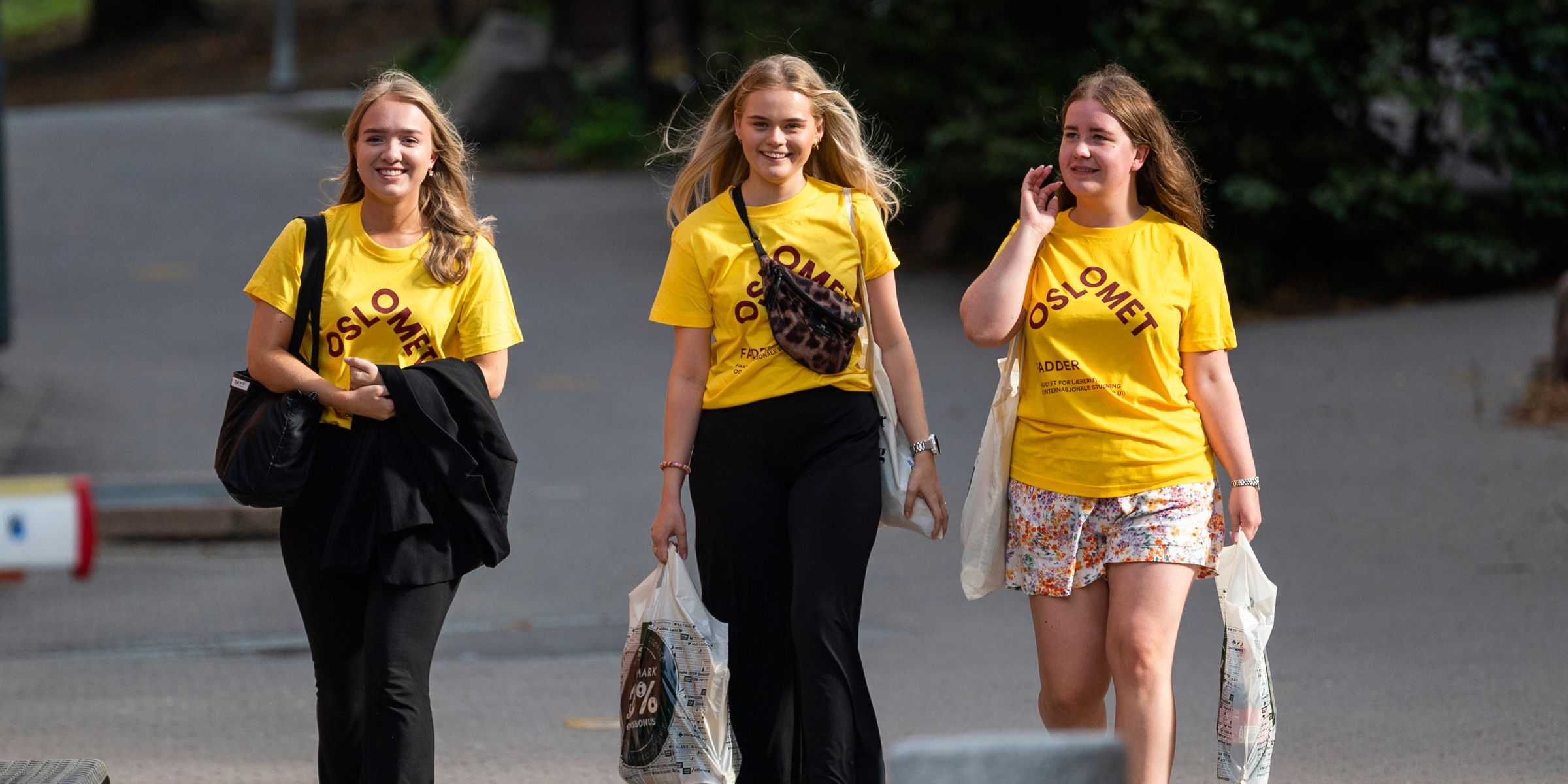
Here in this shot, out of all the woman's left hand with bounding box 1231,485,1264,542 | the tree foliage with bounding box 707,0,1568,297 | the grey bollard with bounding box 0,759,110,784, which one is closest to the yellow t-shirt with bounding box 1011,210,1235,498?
the woman's left hand with bounding box 1231,485,1264,542

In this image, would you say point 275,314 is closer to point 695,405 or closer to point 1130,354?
point 695,405

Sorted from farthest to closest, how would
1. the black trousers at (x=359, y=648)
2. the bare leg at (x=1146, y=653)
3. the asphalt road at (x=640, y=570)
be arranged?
the asphalt road at (x=640, y=570), the bare leg at (x=1146, y=653), the black trousers at (x=359, y=648)

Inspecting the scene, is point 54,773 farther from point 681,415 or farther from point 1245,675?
point 1245,675

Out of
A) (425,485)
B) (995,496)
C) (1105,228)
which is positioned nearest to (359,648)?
(425,485)

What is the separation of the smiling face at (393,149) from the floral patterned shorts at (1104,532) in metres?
1.59

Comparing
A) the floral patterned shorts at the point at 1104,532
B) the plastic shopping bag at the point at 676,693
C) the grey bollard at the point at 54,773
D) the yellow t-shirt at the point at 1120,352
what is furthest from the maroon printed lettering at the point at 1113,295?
the grey bollard at the point at 54,773

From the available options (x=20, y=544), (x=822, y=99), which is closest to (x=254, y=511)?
(x=822, y=99)

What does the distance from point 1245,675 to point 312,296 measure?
227 centimetres

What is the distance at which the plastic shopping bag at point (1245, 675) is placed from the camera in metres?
3.77

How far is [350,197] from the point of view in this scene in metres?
4.02

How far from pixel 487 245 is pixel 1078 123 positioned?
1411 mm

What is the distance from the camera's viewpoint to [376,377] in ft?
12.2

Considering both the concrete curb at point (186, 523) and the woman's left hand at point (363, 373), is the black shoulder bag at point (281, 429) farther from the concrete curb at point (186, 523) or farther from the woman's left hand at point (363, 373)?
the concrete curb at point (186, 523)

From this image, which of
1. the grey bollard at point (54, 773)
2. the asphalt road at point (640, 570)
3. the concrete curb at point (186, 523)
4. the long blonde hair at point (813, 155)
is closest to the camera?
the grey bollard at point (54, 773)
